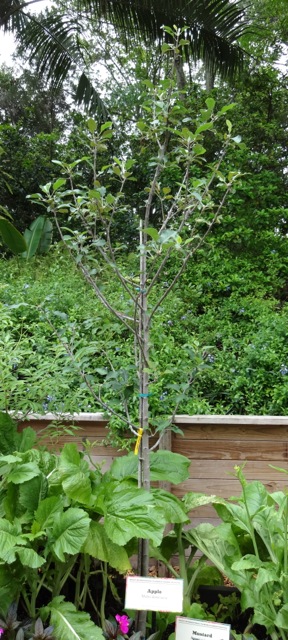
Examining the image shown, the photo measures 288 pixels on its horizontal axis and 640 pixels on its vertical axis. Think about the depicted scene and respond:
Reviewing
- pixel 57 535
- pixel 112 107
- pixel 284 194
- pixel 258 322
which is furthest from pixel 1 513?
pixel 112 107

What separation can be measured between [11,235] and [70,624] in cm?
148

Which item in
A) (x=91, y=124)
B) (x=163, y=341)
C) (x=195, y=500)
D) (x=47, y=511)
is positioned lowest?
(x=195, y=500)

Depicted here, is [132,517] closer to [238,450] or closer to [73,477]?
[73,477]

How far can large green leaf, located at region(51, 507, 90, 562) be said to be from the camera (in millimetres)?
1913

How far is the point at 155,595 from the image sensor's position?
1954mm

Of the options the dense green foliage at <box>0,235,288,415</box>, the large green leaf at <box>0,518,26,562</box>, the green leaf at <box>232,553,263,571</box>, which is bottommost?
the green leaf at <box>232,553,263,571</box>

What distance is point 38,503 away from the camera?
2195mm

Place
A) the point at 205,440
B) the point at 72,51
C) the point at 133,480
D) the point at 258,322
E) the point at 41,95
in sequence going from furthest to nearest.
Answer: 1. the point at 41,95
2. the point at 72,51
3. the point at 258,322
4. the point at 205,440
5. the point at 133,480

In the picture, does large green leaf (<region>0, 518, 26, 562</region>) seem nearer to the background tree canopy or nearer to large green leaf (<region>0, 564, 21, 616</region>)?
large green leaf (<region>0, 564, 21, 616</region>)

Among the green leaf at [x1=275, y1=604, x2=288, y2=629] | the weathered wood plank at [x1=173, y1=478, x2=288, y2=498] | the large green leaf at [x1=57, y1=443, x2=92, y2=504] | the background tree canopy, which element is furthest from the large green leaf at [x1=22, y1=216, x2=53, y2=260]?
the green leaf at [x1=275, y1=604, x2=288, y2=629]

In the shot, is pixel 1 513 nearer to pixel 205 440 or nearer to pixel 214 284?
pixel 205 440

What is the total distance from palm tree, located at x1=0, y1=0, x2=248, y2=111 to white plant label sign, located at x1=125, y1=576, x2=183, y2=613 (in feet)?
21.3

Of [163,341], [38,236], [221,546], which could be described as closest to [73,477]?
[221,546]

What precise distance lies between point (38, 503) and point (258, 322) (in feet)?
9.73
